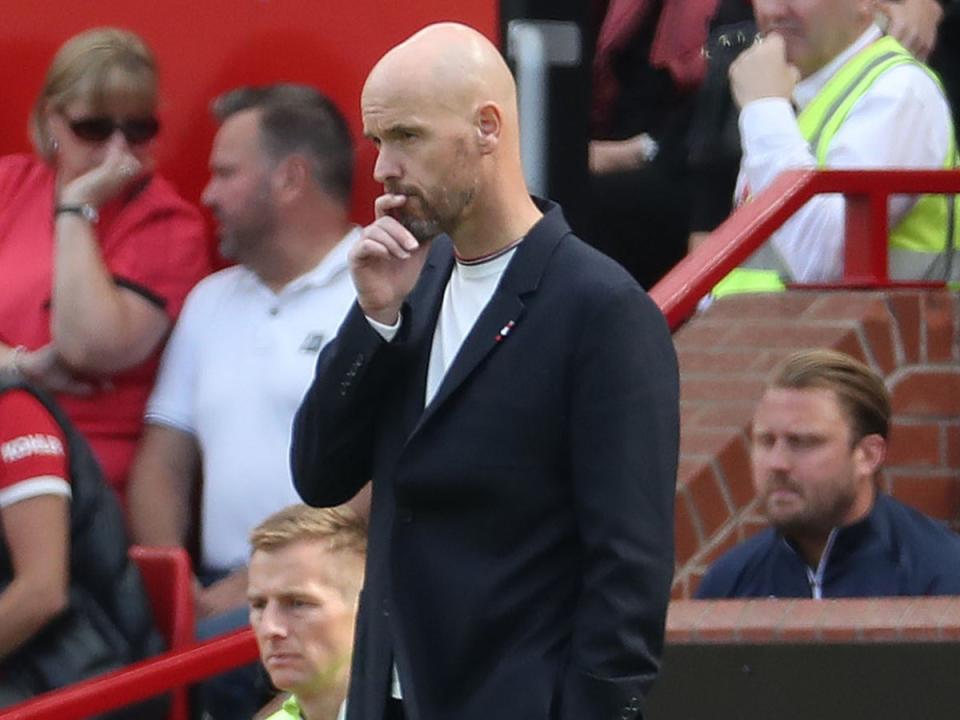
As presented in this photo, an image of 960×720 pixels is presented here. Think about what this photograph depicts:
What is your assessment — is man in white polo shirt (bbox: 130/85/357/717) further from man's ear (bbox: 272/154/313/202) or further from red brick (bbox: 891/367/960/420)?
red brick (bbox: 891/367/960/420)

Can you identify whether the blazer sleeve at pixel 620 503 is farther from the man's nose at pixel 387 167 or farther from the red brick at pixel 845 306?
the red brick at pixel 845 306

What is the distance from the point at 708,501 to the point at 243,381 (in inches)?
47.3

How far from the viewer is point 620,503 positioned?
3199mm

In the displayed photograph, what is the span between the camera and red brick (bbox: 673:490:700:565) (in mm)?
5988

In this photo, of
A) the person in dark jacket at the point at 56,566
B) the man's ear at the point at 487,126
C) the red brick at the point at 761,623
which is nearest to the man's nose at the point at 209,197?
the person in dark jacket at the point at 56,566

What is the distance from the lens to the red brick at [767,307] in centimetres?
640

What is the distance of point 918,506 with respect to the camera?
6289 millimetres

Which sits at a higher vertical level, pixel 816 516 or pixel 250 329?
pixel 250 329

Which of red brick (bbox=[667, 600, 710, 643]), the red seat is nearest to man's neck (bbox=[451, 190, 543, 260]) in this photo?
red brick (bbox=[667, 600, 710, 643])

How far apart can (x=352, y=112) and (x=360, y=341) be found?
10.3 ft

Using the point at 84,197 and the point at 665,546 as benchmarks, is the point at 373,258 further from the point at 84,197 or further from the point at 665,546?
the point at 84,197

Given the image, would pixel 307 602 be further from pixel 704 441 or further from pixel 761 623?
pixel 704 441

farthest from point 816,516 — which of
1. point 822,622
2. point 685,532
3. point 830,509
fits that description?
point 685,532

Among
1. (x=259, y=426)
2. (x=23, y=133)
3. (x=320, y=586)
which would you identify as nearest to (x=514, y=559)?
(x=320, y=586)
